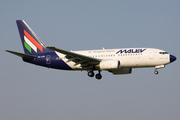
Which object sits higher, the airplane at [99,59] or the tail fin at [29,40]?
the tail fin at [29,40]

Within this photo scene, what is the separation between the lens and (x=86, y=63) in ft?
159

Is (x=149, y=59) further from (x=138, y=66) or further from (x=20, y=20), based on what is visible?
(x=20, y=20)

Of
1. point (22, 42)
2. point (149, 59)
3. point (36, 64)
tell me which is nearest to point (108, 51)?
point (149, 59)

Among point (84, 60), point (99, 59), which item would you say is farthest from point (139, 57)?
point (84, 60)

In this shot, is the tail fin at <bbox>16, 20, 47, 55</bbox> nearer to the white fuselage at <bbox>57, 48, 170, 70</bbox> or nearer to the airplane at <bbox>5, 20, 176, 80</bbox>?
the airplane at <bbox>5, 20, 176, 80</bbox>

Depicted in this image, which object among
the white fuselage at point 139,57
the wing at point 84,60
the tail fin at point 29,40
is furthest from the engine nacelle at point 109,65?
the tail fin at point 29,40

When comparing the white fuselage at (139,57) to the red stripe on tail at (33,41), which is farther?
the red stripe on tail at (33,41)

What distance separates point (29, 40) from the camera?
53906 mm

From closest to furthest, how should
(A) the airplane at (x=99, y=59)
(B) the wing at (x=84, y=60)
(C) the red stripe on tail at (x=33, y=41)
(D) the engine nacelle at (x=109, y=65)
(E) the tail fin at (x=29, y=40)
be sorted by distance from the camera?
1. (B) the wing at (x=84, y=60)
2. (D) the engine nacelle at (x=109, y=65)
3. (A) the airplane at (x=99, y=59)
4. (C) the red stripe on tail at (x=33, y=41)
5. (E) the tail fin at (x=29, y=40)

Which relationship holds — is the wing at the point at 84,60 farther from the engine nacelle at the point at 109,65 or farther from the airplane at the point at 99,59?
the engine nacelle at the point at 109,65

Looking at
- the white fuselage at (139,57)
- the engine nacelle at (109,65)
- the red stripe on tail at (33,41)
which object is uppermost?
the red stripe on tail at (33,41)

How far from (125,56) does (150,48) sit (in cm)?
412

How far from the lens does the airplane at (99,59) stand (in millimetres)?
47031

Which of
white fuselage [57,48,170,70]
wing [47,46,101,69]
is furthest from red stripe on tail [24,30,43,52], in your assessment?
white fuselage [57,48,170,70]
